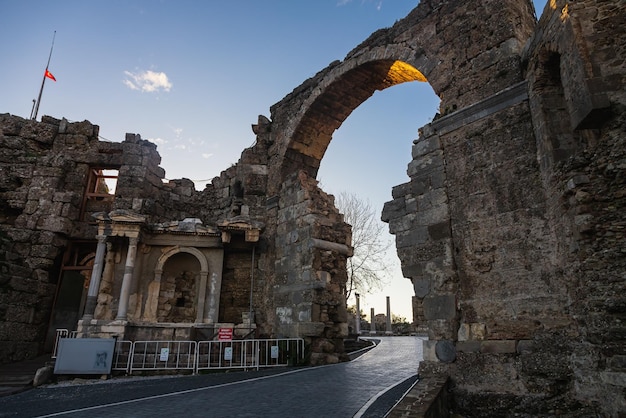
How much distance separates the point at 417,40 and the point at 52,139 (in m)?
12.6

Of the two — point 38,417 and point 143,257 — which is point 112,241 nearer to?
point 143,257

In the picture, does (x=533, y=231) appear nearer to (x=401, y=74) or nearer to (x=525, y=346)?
(x=525, y=346)

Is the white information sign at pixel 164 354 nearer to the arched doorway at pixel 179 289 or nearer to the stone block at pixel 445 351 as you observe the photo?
the arched doorway at pixel 179 289

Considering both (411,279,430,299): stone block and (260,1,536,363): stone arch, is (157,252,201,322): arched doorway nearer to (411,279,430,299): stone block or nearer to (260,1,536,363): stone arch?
(260,1,536,363): stone arch

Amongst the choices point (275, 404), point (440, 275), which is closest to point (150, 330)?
point (275, 404)

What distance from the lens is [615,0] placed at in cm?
470

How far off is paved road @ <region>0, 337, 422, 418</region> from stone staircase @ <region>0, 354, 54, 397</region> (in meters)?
0.58

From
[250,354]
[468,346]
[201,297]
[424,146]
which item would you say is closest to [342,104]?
[424,146]

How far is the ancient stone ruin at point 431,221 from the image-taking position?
456cm

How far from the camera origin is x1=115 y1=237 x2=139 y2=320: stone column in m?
9.77

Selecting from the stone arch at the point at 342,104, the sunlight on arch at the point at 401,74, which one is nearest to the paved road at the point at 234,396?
the stone arch at the point at 342,104

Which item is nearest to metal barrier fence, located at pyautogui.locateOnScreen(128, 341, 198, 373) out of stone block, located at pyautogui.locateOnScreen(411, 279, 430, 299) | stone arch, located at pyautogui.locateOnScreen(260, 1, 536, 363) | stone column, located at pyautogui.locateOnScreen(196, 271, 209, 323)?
stone column, located at pyautogui.locateOnScreen(196, 271, 209, 323)

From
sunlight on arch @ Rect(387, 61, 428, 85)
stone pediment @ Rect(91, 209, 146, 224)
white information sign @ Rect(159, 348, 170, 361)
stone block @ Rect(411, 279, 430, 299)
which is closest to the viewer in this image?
stone block @ Rect(411, 279, 430, 299)

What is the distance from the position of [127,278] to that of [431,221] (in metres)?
7.75
